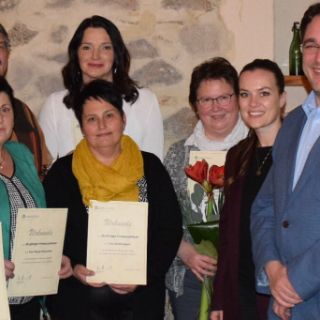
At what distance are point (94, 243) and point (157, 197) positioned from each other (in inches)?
12.9

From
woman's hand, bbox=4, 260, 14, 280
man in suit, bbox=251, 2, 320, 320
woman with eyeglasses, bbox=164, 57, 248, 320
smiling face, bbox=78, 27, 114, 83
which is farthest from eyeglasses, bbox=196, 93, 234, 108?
woman's hand, bbox=4, 260, 14, 280

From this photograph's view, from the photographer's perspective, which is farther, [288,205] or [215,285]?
[215,285]

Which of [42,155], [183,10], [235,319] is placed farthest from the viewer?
[183,10]

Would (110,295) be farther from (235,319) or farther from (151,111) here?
(151,111)

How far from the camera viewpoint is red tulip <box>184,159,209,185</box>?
2459 mm

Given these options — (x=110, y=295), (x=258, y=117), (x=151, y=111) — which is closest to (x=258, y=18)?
(x=151, y=111)

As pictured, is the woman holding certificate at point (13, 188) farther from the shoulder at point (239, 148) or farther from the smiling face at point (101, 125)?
the shoulder at point (239, 148)

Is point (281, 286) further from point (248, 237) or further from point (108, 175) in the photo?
point (108, 175)

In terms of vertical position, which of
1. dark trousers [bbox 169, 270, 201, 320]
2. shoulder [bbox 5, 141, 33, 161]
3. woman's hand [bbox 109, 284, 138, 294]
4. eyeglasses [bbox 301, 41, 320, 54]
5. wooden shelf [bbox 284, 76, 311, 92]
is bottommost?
dark trousers [bbox 169, 270, 201, 320]

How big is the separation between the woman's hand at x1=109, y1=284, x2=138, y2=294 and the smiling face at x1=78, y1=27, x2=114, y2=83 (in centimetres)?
103

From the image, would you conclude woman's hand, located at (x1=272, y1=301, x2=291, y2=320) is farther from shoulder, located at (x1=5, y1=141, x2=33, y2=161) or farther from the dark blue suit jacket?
shoulder, located at (x1=5, y1=141, x2=33, y2=161)

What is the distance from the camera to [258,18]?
12.2ft

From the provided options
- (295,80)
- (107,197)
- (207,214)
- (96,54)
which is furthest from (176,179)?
(295,80)

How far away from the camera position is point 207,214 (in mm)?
2537
